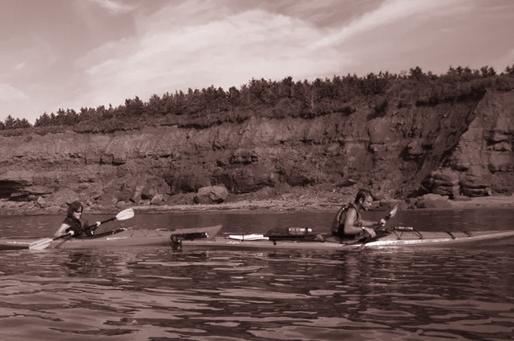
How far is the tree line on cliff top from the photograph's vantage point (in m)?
37.0

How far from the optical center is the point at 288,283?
6.56 meters

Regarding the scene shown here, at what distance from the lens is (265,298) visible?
18.3 ft

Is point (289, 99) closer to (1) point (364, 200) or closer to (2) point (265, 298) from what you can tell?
(1) point (364, 200)

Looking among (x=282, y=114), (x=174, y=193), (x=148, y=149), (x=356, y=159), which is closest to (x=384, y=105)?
(x=356, y=159)

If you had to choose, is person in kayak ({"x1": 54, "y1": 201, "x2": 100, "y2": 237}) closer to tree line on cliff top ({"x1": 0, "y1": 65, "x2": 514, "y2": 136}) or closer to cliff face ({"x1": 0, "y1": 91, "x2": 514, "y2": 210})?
cliff face ({"x1": 0, "y1": 91, "x2": 514, "y2": 210})

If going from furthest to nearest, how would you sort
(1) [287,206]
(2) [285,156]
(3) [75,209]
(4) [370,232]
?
(2) [285,156], (1) [287,206], (3) [75,209], (4) [370,232]

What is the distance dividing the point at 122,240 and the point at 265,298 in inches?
283

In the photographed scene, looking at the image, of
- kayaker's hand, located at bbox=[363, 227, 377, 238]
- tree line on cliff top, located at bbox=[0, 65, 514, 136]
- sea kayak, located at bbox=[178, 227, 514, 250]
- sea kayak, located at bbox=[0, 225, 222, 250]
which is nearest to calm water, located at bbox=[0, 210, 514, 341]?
kayaker's hand, located at bbox=[363, 227, 377, 238]

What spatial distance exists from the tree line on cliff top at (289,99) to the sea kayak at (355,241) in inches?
1008

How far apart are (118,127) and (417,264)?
41.9 meters

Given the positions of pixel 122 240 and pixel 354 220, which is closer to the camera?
pixel 354 220

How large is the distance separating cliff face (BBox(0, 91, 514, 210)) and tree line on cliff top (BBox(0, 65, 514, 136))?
2.34 ft

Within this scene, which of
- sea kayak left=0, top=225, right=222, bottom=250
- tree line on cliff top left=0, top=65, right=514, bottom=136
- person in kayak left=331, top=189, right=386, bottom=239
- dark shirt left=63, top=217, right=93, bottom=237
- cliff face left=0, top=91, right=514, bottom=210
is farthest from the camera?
tree line on cliff top left=0, top=65, right=514, bottom=136

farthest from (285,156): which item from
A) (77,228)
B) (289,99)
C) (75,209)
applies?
(75,209)
